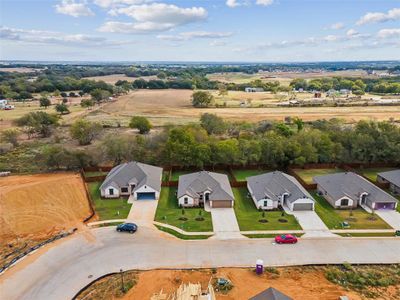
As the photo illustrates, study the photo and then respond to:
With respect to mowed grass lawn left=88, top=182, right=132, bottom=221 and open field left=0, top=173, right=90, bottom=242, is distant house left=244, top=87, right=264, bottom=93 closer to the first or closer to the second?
open field left=0, top=173, right=90, bottom=242

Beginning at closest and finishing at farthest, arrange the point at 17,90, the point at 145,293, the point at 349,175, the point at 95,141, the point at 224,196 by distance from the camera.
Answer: the point at 145,293, the point at 224,196, the point at 349,175, the point at 95,141, the point at 17,90

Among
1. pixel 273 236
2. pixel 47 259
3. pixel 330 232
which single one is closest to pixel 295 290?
pixel 273 236

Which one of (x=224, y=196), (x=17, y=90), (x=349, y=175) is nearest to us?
(x=224, y=196)

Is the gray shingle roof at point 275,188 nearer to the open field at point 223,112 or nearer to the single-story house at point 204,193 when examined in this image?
the single-story house at point 204,193

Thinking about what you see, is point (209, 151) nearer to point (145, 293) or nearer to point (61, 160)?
point (61, 160)

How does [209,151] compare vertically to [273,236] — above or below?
above

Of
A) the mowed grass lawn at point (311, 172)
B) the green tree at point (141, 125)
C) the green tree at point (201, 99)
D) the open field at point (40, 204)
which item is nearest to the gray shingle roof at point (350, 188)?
the mowed grass lawn at point (311, 172)

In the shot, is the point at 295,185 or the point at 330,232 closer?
the point at 330,232
